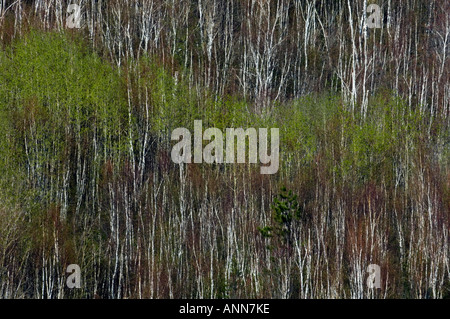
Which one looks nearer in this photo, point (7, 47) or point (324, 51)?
point (7, 47)

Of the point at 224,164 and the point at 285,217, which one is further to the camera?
the point at 224,164

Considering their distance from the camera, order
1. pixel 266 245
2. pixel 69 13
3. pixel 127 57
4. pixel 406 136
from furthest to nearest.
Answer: pixel 69 13
pixel 127 57
pixel 406 136
pixel 266 245

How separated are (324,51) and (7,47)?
45.1 ft

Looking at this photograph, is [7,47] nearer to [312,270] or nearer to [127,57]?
[127,57]

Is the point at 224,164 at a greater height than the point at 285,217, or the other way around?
the point at 224,164

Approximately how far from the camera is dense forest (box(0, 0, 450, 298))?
21.0 m

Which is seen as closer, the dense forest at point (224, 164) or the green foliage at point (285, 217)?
the green foliage at point (285, 217)

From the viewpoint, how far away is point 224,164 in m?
26.2

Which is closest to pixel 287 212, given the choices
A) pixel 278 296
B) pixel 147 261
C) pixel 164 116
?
pixel 278 296

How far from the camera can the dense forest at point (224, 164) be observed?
21.0m

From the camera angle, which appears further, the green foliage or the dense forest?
the dense forest

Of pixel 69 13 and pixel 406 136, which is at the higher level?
pixel 69 13

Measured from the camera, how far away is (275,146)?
26.7 metres

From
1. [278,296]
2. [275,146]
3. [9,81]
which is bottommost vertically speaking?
[278,296]
